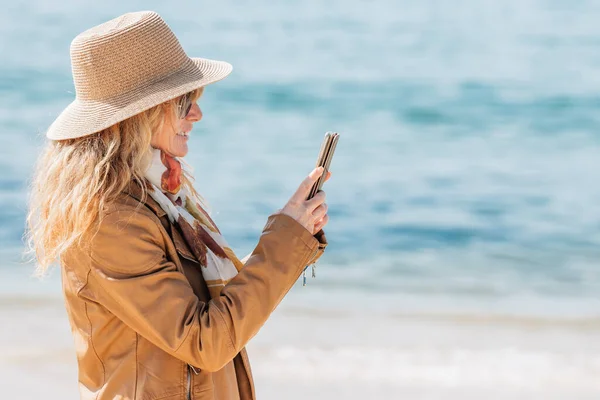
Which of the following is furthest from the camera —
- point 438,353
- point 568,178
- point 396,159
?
point 396,159

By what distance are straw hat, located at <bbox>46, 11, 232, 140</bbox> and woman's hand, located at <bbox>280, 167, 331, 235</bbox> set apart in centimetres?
27

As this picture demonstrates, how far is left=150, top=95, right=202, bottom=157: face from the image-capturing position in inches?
73.5

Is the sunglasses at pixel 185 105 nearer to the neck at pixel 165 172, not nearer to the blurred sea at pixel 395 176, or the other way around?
the neck at pixel 165 172

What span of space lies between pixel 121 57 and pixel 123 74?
32mm

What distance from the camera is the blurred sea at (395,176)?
4.59 m

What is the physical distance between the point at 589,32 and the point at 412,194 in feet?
25.1

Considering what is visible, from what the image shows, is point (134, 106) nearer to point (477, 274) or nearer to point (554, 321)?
point (554, 321)

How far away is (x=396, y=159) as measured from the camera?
1026cm

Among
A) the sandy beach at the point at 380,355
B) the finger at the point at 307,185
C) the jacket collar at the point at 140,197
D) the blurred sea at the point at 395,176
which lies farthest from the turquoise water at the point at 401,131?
the finger at the point at 307,185

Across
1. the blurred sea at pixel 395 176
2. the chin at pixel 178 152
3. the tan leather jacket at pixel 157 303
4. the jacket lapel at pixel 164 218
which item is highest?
the blurred sea at pixel 395 176

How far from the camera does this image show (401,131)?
11602 millimetres

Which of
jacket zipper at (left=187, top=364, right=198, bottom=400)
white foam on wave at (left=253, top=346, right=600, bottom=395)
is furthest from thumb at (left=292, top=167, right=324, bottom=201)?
white foam on wave at (left=253, top=346, right=600, bottom=395)

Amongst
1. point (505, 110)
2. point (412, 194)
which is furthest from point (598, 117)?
point (412, 194)

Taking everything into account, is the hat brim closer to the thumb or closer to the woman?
the woman
